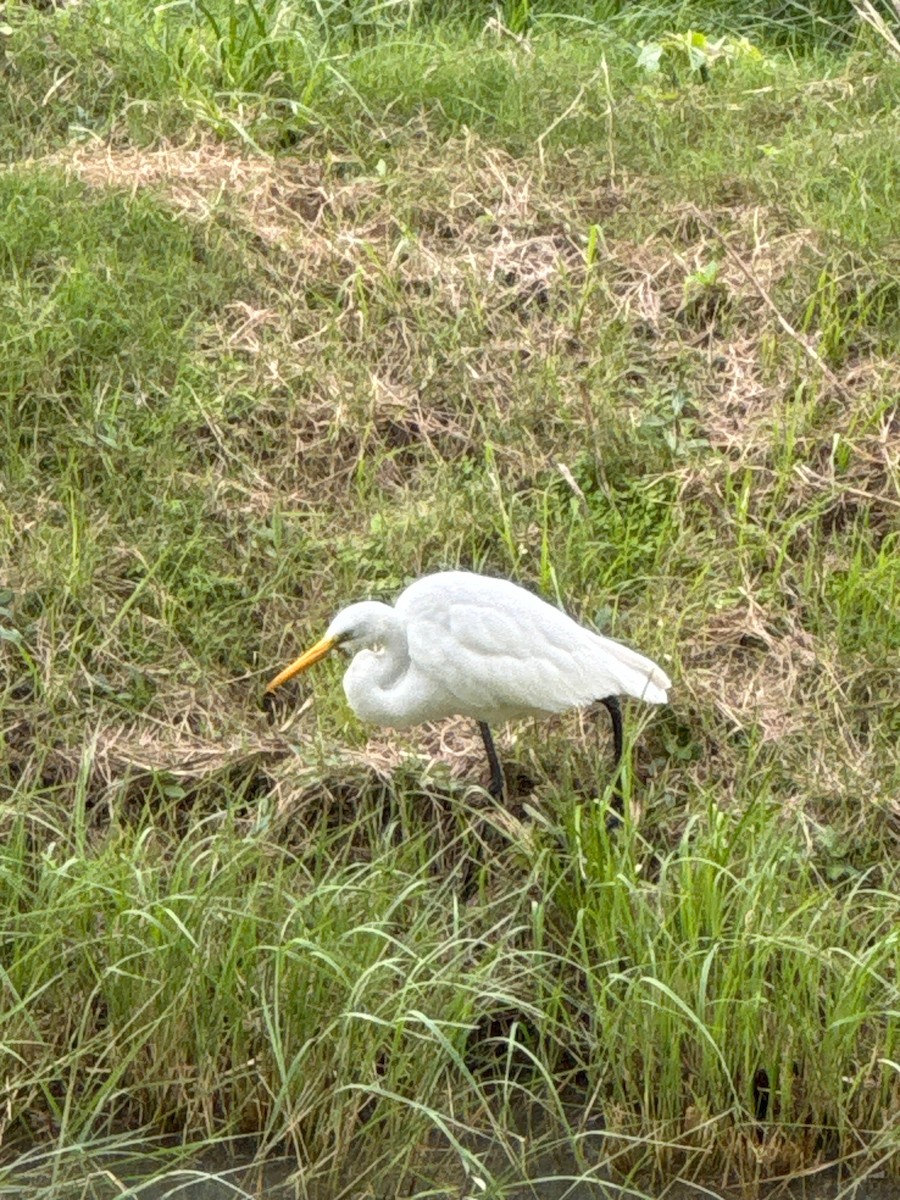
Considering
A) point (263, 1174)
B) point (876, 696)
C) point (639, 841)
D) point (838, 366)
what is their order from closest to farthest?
point (263, 1174) → point (639, 841) → point (876, 696) → point (838, 366)

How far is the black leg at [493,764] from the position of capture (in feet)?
16.0

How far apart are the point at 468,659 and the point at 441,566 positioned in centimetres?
104

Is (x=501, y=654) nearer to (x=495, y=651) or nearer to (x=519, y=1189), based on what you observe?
(x=495, y=651)

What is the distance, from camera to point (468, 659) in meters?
4.62

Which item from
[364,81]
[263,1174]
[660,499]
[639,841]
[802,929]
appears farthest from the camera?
[364,81]

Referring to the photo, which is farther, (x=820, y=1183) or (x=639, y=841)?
(x=639, y=841)

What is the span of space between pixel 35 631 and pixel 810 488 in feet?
7.05

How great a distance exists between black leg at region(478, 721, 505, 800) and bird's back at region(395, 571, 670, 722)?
0.26 ft

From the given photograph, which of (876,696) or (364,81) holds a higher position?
(364,81)

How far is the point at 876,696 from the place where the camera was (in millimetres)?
5242

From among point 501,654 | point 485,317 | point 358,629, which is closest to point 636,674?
point 501,654

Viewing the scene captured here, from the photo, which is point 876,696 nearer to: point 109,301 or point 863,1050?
point 863,1050

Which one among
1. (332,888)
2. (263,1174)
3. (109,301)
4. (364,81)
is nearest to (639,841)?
(332,888)

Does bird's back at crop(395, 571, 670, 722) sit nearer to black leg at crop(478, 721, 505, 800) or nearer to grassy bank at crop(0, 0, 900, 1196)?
black leg at crop(478, 721, 505, 800)
